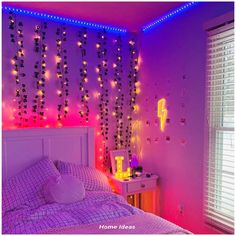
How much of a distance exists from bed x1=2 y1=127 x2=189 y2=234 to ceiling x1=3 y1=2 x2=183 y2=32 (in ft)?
4.48

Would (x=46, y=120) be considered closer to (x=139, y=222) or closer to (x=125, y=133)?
(x=125, y=133)

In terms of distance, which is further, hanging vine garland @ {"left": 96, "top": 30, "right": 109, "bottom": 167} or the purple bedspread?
hanging vine garland @ {"left": 96, "top": 30, "right": 109, "bottom": 167}

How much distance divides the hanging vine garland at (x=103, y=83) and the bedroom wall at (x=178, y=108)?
1.77 feet

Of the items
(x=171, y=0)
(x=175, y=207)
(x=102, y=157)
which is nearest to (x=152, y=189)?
(x=175, y=207)

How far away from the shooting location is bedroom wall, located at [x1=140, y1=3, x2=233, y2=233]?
8.94 ft

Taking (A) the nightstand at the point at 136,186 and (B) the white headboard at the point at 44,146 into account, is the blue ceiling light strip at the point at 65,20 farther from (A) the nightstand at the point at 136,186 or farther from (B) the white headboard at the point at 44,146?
(A) the nightstand at the point at 136,186

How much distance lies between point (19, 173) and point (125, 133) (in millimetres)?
1527

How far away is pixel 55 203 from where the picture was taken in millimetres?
2305

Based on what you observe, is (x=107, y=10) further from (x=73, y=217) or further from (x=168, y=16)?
(x=73, y=217)

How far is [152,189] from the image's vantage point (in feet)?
Result: 10.8

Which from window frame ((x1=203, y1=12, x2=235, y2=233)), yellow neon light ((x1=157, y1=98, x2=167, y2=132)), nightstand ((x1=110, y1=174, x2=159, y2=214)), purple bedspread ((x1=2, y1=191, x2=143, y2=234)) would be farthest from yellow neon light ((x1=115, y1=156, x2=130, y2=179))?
window frame ((x1=203, y1=12, x2=235, y2=233))

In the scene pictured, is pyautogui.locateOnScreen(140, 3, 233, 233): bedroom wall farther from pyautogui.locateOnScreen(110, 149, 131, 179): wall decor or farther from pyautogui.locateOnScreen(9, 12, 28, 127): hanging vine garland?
pyautogui.locateOnScreen(9, 12, 28, 127): hanging vine garland

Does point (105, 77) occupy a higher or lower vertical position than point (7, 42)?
lower

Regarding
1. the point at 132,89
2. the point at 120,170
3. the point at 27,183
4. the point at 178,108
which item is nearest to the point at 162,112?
the point at 178,108
